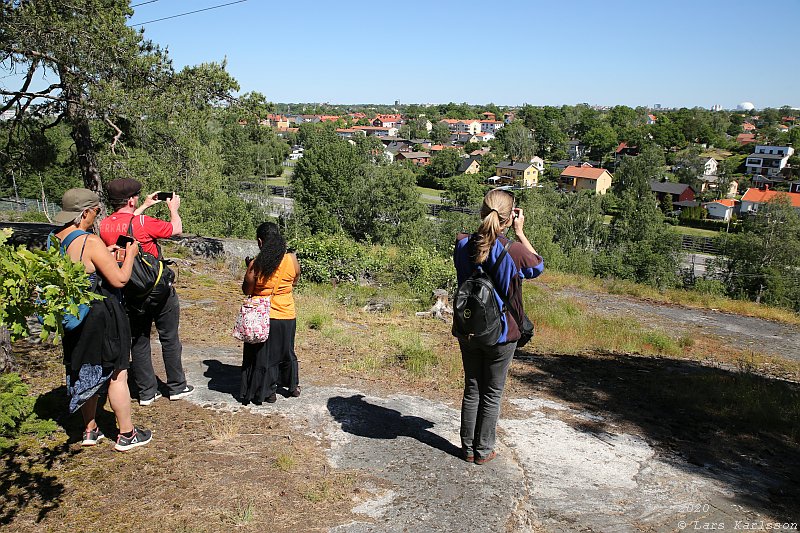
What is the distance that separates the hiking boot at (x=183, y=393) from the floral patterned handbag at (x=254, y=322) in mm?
836

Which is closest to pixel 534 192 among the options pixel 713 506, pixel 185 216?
pixel 185 216

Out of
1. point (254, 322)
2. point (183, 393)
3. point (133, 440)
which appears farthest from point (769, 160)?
point (133, 440)

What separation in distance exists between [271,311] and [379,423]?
131cm

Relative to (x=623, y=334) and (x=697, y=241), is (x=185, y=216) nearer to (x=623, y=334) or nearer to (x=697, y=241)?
(x=623, y=334)

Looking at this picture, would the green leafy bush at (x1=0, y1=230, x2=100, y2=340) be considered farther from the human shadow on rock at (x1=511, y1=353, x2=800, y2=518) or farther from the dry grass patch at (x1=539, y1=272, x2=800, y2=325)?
the dry grass patch at (x1=539, y1=272, x2=800, y2=325)

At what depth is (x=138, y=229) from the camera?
418 centimetres

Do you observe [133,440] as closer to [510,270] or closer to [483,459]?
[483,459]

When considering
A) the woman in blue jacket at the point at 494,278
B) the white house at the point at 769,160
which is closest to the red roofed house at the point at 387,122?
the white house at the point at 769,160

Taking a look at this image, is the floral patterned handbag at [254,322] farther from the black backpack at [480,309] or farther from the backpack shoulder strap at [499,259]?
the backpack shoulder strap at [499,259]

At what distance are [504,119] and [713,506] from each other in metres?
198

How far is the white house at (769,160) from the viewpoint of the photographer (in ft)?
287

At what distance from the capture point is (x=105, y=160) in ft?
34.2

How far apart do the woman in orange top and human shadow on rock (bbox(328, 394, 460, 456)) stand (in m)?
0.61

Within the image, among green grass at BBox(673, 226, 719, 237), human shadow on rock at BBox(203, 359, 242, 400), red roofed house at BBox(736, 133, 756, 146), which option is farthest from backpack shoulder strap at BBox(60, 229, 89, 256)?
red roofed house at BBox(736, 133, 756, 146)
